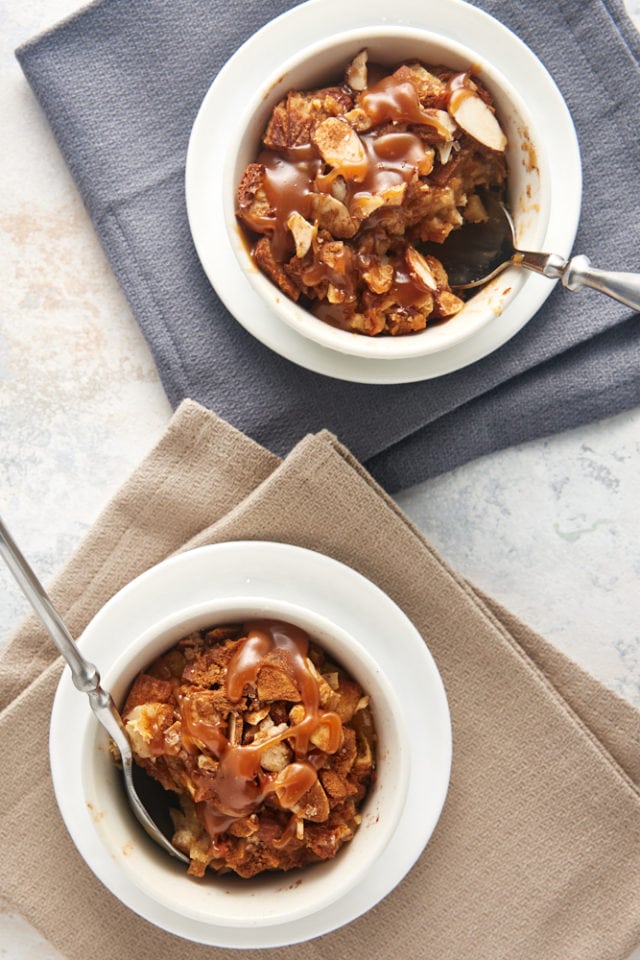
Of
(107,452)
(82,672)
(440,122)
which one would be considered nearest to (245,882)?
(82,672)

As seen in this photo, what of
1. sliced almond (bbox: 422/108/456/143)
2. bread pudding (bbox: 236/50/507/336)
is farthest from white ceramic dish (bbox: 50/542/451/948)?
sliced almond (bbox: 422/108/456/143)

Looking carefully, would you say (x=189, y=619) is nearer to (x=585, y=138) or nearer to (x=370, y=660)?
(x=370, y=660)

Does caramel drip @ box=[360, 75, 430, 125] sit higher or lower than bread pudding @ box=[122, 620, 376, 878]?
higher

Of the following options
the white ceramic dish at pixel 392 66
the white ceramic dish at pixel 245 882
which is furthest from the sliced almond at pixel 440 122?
the white ceramic dish at pixel 245 882

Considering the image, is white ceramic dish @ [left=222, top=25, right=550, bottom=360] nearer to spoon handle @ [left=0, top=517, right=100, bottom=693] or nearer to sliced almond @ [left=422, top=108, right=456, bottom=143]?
sliced almond @ [left=422, top=108, right=456, bottom=143]

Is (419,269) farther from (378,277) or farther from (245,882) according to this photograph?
(245,882)

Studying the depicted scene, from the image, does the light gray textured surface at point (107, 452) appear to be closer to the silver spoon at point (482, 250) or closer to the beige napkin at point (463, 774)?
the beige napkin at point (463, 774)
